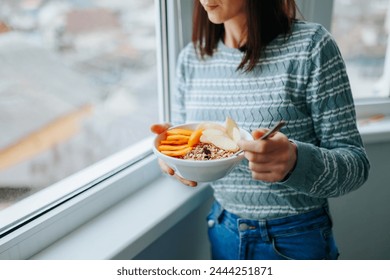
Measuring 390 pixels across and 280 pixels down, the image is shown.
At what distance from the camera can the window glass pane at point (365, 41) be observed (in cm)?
96

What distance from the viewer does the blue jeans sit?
70 cm

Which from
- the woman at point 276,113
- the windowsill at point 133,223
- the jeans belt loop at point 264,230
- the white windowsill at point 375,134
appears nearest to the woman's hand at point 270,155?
the woman at point 276,113

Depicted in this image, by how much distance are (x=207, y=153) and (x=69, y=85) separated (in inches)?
12.8

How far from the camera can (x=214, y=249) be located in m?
0.83

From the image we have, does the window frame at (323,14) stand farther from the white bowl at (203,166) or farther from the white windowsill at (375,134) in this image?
the white bowl at (203,166)

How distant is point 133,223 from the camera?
766 mm

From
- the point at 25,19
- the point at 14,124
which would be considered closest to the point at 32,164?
the point at 14,124

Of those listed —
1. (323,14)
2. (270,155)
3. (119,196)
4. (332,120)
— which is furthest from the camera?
(323,14)

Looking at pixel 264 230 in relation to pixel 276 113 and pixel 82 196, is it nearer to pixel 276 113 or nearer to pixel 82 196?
pixel 276 113

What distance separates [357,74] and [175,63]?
0.46m

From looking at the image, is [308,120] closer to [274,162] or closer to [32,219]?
[274,162]

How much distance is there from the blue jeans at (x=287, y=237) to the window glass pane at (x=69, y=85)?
336 mm

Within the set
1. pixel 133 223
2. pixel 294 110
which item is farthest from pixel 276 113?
pixel 133 223

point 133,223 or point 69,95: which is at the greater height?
point 69,95
